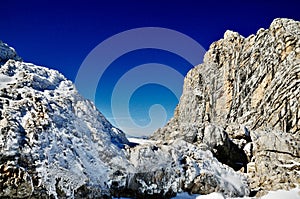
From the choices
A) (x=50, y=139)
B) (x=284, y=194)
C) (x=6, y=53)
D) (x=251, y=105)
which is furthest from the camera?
(x=251, y=105)

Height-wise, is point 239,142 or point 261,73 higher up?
point 261,73

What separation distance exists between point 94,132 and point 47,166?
3.94 metres

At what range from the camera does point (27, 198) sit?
11750 millimetres

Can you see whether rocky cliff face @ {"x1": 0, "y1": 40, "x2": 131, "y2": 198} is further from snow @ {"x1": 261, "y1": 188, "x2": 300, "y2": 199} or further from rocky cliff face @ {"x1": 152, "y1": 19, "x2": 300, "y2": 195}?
snow @ {"x1": 261, "y1": 188, "x2": 300, "y2": 199}

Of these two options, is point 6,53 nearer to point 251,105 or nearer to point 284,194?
point 284,194

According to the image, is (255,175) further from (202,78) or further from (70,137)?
(202,78)

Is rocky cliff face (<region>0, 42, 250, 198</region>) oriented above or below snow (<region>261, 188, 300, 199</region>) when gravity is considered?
above

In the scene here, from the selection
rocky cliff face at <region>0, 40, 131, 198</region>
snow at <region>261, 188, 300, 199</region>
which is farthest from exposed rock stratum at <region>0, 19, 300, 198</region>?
snow at <region>261, 188, 300, 199</region>

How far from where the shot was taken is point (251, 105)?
1681 inches

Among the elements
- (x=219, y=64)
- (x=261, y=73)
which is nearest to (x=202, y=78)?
(x=219, y=64)

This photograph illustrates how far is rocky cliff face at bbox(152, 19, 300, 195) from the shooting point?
19.5 metres

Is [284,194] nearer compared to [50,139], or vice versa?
[50,139]

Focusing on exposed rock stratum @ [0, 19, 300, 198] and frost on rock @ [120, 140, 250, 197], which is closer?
exposed rock stratum @ [0, 19, 300, 198]

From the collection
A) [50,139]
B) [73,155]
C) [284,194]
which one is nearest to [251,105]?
[284,194]
